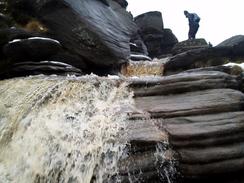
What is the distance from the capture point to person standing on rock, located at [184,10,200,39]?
3356 centimetres

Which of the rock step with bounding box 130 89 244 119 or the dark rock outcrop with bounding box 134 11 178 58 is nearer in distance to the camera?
the rock step with bounding box 130 89 244 119

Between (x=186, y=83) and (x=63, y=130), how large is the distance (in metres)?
3.85

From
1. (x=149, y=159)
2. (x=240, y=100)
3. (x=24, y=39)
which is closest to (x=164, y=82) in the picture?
(x=240, y=100)

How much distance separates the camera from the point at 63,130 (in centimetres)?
1005

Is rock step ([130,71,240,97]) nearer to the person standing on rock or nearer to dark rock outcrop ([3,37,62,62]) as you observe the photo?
dark rock outcrop ([3,37,62,62])

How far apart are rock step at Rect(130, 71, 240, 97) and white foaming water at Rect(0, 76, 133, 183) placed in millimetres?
700

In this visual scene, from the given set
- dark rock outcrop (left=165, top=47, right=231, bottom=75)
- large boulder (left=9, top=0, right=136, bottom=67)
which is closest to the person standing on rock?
dark rock outcrop (left=165, top=47, right=231, bottom=75)

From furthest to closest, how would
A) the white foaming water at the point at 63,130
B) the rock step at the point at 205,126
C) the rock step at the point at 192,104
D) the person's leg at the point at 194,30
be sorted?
the person's leg at the point at 194,30
the rock step at the point at 192,104
the white foaming water at the point at 63,130
the rock step at the point at 205,126

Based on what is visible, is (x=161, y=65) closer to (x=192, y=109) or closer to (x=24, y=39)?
(x=24, y=39)

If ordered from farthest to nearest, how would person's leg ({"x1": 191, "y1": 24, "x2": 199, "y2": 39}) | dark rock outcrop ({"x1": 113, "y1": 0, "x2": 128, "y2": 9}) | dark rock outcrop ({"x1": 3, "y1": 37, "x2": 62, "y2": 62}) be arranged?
person's leg ({"x1": 191, "y1": 24, "x2": 199, "y2": 39}) → dark rock outcrop ({"x1": 113, "y1": 0, "x2": 128, "y2": 9}) → dark rock outcrop ({"x1": 3, "y1": 37, "x2": 62, "y2": 62})

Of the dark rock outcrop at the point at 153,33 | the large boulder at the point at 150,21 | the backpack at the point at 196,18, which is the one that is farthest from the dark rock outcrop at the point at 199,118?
the large boulder at the point at 150,21

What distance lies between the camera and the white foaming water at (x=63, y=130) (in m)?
8.88

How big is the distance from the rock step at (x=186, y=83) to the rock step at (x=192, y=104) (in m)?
0.21

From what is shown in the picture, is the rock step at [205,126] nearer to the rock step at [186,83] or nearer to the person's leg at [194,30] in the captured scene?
the rock step at [186,83]
